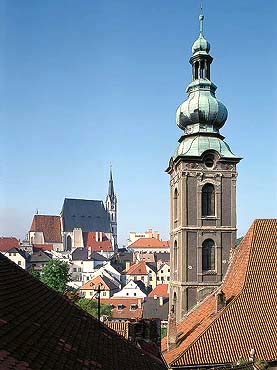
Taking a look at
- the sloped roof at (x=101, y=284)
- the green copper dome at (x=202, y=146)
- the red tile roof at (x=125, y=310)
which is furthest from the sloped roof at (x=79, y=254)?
the green copper dome at (x=202, y=146)

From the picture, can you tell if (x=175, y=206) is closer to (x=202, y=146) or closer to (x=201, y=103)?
(x=202, y=146)

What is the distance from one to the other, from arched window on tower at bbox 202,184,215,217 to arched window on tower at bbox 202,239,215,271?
5.52 feet

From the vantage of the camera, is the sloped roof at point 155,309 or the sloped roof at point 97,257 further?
the sloped roof at point 97,257

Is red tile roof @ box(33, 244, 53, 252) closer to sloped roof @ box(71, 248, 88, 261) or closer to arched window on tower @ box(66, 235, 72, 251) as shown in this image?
arched window on tower @ box(66, 235, 72, 251)

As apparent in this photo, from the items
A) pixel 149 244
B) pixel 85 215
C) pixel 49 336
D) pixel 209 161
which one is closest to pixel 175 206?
pixel 209 161

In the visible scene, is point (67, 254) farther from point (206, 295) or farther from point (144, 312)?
point (206, 295)

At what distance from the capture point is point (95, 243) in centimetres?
14012

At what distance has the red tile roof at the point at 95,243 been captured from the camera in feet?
456

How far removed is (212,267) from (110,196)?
140126mm

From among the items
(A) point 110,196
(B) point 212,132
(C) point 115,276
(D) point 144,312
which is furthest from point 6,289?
(A) point 110,196

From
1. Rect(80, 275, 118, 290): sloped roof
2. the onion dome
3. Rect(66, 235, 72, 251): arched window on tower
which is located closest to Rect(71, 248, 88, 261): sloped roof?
Rect(66, 235, 72, 251): arched window on tower

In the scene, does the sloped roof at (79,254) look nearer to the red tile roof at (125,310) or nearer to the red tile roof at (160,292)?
the red tile roof at (160,292)

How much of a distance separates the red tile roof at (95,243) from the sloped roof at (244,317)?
115188 millimetres

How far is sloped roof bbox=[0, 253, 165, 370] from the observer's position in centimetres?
578
